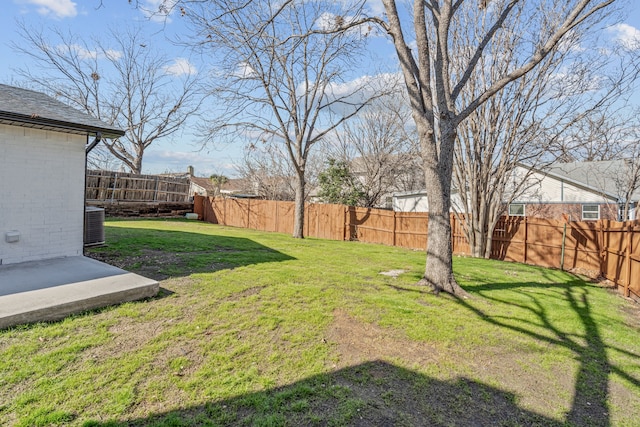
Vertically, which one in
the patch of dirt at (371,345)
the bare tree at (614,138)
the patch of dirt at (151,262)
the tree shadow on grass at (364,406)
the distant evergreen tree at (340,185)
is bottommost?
the tree shadow on grass at (364,406)

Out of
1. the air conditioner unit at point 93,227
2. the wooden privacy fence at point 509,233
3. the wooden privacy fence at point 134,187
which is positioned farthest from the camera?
the wooden privacy fence at point 134,187

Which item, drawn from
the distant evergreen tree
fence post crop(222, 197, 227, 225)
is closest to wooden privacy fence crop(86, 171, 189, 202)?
fence post crop(222, 197, 227, 225)

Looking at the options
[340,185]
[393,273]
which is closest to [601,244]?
[393,273]

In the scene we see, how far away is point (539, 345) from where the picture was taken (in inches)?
155

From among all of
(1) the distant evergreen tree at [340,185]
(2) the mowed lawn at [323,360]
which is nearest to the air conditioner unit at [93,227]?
(2) the mowed lawn at [323,360]

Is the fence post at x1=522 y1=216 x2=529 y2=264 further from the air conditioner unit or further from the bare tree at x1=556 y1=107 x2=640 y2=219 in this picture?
the air conditioner unit

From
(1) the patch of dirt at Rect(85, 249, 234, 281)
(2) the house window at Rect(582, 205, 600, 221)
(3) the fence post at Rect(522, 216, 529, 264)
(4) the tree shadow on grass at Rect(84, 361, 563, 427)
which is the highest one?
(2) the house window at Rect(582, 205, 600, 221)

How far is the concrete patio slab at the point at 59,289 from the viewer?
376 centimetres

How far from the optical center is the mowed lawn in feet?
8.25

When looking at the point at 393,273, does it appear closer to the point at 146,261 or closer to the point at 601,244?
the point at 146,261

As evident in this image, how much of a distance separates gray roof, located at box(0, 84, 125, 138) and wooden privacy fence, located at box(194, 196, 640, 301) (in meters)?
9.89

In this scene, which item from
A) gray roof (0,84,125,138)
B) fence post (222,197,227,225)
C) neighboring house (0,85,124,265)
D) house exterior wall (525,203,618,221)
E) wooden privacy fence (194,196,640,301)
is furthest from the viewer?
fence post (222,197,227,225)

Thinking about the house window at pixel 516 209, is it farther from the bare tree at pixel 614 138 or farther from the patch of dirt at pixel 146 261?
the patch of dirt at pixel 146 261

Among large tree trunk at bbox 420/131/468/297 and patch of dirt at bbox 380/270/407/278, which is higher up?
large tree trunk at bbox 420/131/468/297
